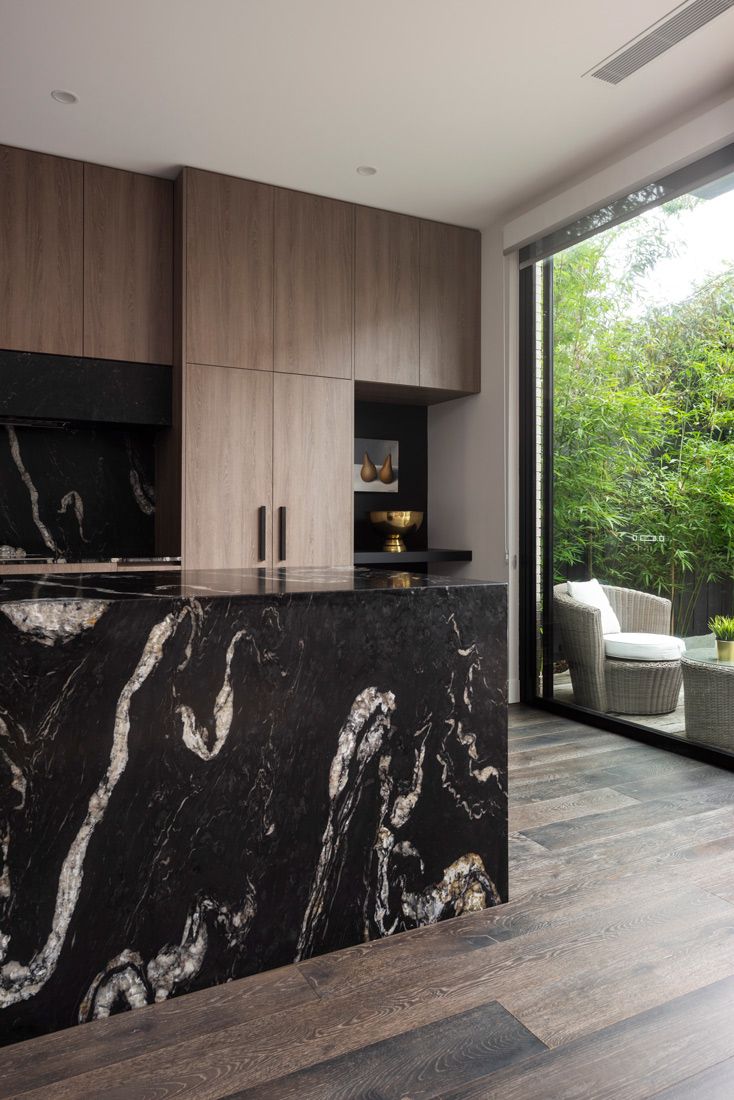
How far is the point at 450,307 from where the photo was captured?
4.43m

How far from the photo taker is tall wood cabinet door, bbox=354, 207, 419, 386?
414 centimetres

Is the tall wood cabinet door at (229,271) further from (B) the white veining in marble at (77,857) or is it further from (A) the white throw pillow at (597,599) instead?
(B) the white veining in marble at (77,857)

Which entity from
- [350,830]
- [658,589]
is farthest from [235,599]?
[658,589]

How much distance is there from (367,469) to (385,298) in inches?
41.0

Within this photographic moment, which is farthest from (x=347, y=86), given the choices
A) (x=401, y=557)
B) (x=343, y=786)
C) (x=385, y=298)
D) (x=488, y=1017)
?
(x=488, y=1017)

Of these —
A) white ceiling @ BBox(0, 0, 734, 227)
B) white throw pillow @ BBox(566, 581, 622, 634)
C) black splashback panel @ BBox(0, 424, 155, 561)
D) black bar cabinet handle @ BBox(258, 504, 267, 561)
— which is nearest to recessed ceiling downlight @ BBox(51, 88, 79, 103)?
white ceiling @ BBox(0, 0, 734, 227)

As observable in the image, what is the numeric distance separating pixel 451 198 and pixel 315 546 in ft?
6.46

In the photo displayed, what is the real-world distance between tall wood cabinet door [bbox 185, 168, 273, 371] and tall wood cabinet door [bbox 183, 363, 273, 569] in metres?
0.12

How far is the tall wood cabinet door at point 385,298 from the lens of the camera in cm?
414

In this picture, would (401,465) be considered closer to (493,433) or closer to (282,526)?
(493,433)

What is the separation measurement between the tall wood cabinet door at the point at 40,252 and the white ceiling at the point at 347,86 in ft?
0.38

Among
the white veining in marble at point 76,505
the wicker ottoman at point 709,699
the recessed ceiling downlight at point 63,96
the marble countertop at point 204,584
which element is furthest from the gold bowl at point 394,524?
the recessed ceiling downlight at point 63,96

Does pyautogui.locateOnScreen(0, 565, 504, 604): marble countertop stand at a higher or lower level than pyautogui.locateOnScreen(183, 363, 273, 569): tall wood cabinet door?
lower

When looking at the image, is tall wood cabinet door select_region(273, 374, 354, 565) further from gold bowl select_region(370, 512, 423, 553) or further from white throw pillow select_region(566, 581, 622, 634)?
white throw pillow select_region(566, 581, 622, 634)
